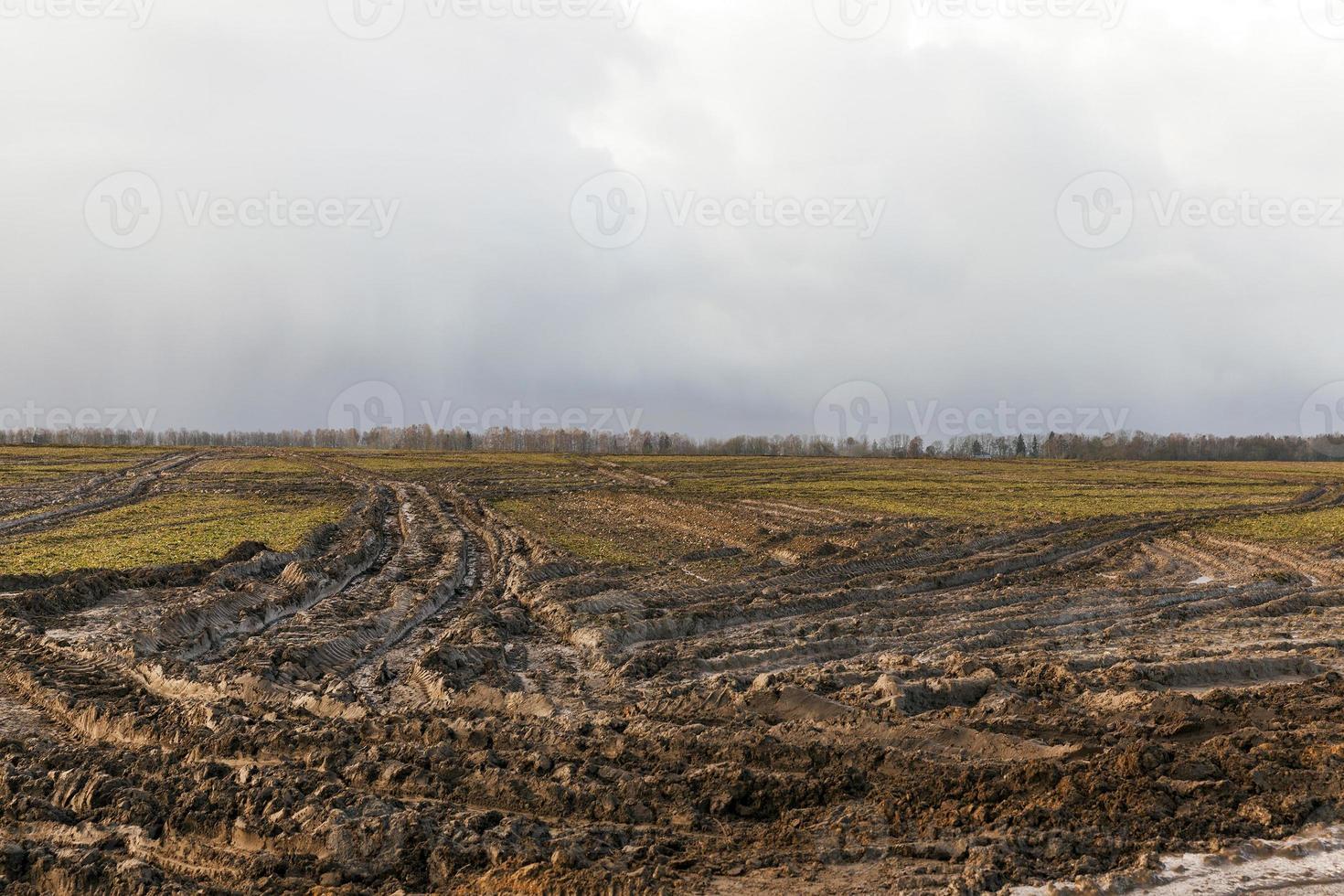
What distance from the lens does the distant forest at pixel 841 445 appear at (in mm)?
135250

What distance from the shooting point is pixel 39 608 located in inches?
493

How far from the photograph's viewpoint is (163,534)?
22.8 m

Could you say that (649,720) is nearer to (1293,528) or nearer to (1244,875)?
(1244,875)

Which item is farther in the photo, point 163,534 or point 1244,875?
point 163,534

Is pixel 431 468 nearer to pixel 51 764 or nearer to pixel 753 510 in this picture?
pixel 753 510

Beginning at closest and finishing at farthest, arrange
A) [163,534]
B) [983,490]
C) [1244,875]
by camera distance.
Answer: [1244,875], [163,534], [983,490]

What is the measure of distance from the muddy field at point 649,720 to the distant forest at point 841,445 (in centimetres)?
10397

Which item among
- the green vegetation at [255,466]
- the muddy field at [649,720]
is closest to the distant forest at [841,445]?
the green vegetation at [255,466]

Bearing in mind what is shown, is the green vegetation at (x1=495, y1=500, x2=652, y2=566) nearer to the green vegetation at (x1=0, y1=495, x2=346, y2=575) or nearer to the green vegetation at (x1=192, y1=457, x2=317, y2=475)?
the green vegetation at (x1=0, y1=495, x2=346, y2=575)

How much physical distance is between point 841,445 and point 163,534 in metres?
146

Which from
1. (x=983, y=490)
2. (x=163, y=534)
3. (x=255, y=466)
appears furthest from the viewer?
(x=255, y=466)

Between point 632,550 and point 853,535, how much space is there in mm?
7528

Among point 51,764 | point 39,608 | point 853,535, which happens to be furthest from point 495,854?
point 853,535

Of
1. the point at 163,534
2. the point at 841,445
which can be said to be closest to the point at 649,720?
the point at 163,534
